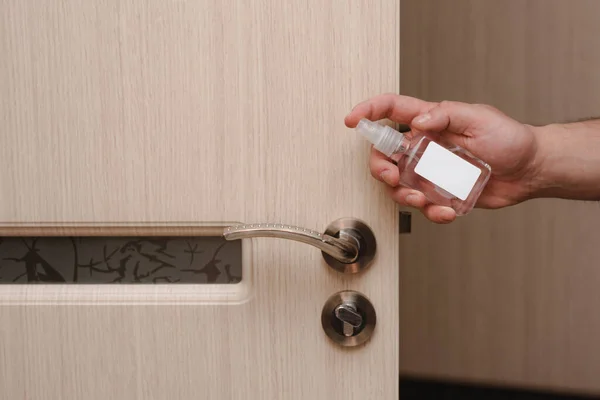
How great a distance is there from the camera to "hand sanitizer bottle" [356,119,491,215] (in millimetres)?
453

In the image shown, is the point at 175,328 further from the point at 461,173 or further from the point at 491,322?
the point at 491,322

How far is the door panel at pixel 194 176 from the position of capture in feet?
1.62

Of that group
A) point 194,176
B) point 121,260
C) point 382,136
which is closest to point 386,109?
point 382,136

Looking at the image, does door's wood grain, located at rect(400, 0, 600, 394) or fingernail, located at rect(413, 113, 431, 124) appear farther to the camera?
door's wood grain, located at rect(400, 0, 600, 394)

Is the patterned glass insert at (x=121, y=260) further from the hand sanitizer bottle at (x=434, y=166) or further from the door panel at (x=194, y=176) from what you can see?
the hand sanitizer bottle at (x=434, y=166)

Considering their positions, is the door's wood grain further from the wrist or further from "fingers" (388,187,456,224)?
"fingers" (388,187,456,224)

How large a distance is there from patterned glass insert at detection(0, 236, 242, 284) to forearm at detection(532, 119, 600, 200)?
35cm

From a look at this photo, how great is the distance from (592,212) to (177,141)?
34.9 inches

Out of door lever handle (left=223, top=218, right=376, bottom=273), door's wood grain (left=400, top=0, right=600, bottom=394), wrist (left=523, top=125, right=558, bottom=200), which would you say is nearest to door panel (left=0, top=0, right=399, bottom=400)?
door lever handle (left=223, top=218, right=376, bottom=273)

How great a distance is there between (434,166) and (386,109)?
7cm

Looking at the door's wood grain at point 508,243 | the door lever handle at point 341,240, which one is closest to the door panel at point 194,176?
the door lever handle at point 341,240

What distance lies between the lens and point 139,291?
1.73 feet

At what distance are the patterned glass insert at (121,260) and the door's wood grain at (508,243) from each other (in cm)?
68

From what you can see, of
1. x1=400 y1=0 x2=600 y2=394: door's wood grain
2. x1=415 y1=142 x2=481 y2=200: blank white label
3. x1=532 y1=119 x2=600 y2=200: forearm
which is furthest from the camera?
x1=400 y1=0 x2=600 y2=394: door's wood grain
